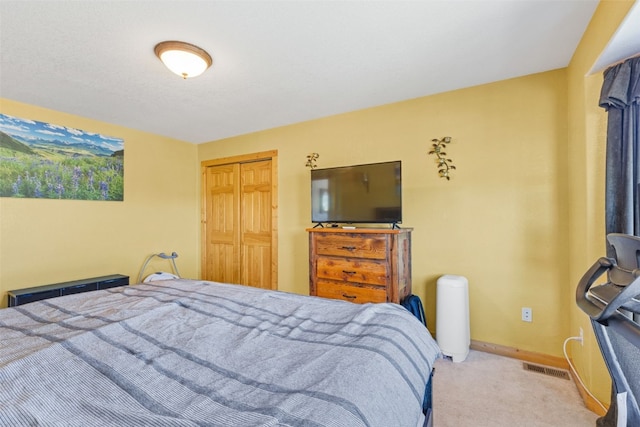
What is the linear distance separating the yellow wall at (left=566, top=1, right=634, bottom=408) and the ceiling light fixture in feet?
8.03

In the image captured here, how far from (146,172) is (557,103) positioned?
4600 millimetres

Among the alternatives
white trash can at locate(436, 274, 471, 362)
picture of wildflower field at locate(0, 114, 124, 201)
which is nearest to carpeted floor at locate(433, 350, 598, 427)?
white trash can at locate(436, 274, 471, 362)

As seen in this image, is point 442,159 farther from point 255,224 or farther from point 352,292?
point 255,224

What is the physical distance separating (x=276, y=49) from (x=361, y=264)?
1.84 metres

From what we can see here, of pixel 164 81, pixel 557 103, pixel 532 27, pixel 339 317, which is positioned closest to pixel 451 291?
pixel 339 317

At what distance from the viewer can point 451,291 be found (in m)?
2.49

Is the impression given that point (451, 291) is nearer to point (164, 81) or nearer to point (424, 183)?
point (424, 183)

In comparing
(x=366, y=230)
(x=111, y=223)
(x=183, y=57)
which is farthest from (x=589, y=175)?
(x=111, y=223)

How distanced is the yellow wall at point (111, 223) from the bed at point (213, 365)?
1.92m

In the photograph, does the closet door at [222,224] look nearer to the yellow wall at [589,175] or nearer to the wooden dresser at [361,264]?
the wooden dresser at [361,264]

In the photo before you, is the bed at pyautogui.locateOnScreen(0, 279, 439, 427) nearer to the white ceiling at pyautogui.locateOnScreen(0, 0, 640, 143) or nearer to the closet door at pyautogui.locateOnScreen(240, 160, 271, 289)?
the white ceiling at pyautogui.locateOnScreen(0, 0, 640, 143)

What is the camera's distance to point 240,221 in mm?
4234

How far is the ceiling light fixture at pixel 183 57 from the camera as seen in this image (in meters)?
1.98

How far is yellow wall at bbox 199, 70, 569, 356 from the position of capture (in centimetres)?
240
